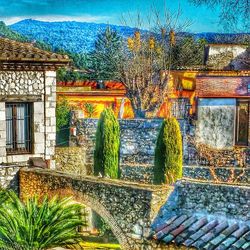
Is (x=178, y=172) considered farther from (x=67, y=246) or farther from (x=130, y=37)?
A: (x=130, y=37)

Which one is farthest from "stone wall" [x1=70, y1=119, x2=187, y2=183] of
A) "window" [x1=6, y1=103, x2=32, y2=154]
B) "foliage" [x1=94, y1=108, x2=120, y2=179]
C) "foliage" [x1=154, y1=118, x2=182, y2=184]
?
"window" [x1=6, y1=103, x2=32, y2=154]

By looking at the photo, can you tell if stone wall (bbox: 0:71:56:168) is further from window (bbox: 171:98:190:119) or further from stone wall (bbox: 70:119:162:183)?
window (bbox: 171:98:190:119)

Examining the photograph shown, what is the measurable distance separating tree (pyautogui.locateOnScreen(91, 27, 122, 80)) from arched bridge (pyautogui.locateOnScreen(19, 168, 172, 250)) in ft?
79.0

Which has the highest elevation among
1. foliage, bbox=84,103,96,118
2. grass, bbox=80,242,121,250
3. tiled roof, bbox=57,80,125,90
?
tiled roof, bbox=57,80,125,90

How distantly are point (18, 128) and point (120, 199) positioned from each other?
4819 millimetres

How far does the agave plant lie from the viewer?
1354 centimetres

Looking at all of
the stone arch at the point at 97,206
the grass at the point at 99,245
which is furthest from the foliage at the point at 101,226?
the stone arch at the point at 97,206

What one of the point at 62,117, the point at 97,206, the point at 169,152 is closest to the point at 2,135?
the point at 97,206

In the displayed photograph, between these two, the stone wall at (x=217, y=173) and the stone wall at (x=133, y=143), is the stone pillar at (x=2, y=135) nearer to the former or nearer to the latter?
the stone wall at (x=133, y=143)

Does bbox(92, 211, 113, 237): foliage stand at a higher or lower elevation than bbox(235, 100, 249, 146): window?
lower

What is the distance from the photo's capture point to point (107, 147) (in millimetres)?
21516

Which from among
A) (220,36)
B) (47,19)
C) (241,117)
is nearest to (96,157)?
(241,117)

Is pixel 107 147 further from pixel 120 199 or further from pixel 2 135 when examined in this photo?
pixel 120 199

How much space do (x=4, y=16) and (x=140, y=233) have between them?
50278mm
